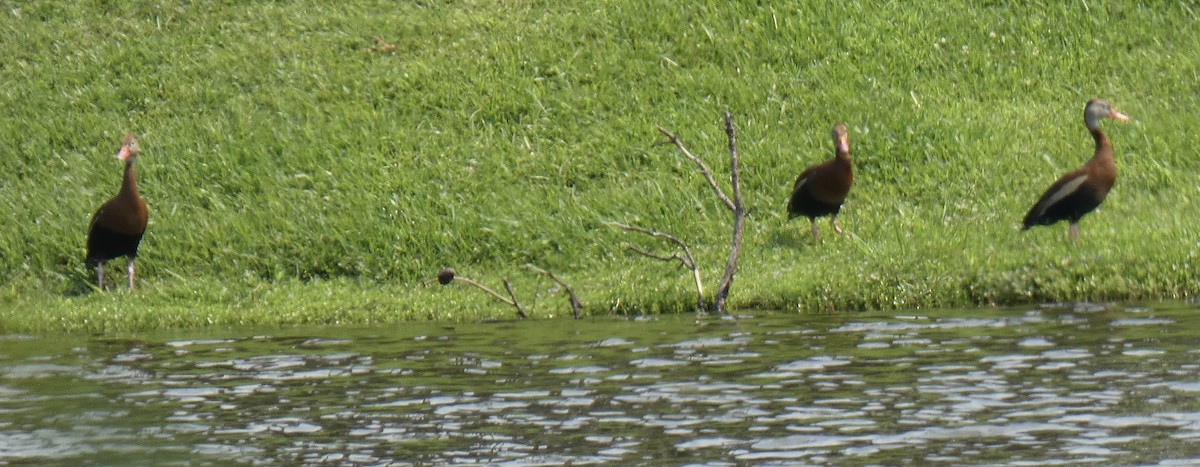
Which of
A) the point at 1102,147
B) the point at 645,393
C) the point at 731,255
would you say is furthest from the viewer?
the point at 1102,147

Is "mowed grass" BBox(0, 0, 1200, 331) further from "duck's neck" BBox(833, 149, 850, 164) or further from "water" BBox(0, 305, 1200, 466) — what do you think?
"water" BBox(0, 305, 1200, 466)

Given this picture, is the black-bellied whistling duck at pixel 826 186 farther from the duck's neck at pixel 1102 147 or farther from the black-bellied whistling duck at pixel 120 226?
the black-bellied whistling duck at pixel 120 226

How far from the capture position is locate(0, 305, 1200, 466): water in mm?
8328

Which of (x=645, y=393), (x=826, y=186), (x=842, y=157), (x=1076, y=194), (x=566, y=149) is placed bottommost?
(x=645, y=393)

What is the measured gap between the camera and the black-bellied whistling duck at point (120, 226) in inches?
683

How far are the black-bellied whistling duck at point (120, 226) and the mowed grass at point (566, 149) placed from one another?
0.47m

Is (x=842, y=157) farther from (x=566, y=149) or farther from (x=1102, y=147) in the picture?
(x=566, y=149)

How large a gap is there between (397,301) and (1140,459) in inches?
361

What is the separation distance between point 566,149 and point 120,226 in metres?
5.37

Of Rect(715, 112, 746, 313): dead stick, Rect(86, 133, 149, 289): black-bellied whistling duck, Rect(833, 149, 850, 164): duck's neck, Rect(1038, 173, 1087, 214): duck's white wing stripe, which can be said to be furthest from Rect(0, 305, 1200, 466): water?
Rect(86, 133, 149, 289): black-bellied whistling duck

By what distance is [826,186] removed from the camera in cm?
1644

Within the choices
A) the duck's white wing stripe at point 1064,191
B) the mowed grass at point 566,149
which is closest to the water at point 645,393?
the mowed grass at point 566,149

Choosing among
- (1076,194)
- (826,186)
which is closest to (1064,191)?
(1076,194)

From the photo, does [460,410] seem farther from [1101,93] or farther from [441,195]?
[1101,93]
